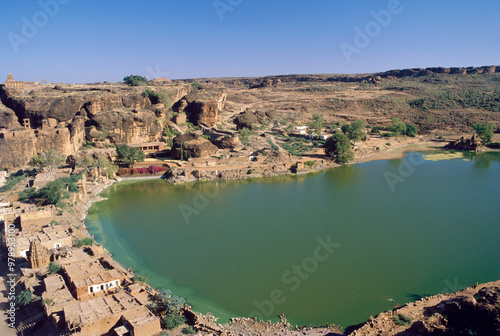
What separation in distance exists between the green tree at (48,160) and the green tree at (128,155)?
4977 mm

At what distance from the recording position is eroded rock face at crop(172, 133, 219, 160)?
3459 centimetres

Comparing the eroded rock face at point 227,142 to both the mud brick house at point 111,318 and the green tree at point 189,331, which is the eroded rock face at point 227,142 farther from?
the green tree at point 189,331

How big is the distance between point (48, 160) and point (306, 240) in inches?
873

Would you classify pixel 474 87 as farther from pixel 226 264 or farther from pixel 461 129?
pixel 226 264

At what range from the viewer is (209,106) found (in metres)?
45.3

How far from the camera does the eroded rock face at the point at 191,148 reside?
113 feet

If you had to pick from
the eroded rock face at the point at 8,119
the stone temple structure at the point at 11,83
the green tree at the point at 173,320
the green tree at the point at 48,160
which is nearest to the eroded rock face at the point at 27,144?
the green tree at the point at 48,160

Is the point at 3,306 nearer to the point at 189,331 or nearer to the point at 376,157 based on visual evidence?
the point at 189,331

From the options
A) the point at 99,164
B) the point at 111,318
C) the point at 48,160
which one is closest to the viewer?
the point at 111,318

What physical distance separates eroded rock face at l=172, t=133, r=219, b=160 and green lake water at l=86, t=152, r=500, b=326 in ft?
16.3

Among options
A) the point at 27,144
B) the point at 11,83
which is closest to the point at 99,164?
the point at 27,144

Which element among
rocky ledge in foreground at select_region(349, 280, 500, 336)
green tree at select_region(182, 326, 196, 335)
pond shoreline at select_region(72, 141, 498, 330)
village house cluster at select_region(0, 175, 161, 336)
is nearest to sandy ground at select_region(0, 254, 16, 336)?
village house cluster at select_region(0, 175, 161, 336)

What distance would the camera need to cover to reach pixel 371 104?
2438 inches

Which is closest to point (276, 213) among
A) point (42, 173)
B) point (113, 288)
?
point (113, 288)
